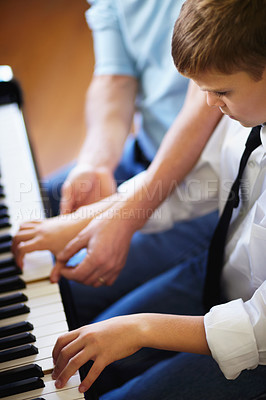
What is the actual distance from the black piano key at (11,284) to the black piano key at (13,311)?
0.05 m

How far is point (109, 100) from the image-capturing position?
1468 mm

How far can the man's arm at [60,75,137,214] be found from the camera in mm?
1349

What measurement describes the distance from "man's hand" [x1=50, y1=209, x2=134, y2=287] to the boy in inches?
7.5

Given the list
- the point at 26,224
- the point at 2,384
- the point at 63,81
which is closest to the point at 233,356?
the point at 2,384

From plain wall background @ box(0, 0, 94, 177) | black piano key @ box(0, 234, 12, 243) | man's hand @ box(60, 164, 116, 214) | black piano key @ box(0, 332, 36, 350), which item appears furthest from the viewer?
plain wall background @ box(0, 0, 94, 177)

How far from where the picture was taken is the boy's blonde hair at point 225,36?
0.72m

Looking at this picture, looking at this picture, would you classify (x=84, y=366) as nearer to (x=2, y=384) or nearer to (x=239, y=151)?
(x=2, y=384)

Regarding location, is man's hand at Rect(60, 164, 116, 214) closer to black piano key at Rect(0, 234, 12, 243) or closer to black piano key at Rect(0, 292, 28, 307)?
black piano key at Rect(0, 234, 12, 243)

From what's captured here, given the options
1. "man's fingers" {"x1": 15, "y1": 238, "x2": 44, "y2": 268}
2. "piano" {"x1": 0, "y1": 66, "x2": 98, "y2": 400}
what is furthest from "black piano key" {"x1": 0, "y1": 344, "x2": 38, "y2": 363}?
"man's fingers" {"x1": 15, "y1": 238, "x2": 44, "y2": 268}

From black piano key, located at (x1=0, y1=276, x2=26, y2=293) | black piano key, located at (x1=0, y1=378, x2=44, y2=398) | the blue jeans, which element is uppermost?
black piano key, located at (x1=0, y1=276, x2=26, y2=293)

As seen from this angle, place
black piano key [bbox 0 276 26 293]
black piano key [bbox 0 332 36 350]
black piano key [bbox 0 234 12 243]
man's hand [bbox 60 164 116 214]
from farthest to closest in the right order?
man's hand [bbox 60 164 116 214]
black piano key [bbox 0 234 12 243]
black piano key [bbox 0 276 26 293]
black piano key [bbox 0 332 36 350]

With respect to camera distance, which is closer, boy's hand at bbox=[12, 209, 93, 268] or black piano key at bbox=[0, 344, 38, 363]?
black piano key at bbox=[0, 344, 38, 363]

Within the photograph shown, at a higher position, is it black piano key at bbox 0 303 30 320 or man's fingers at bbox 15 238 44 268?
man's fingers at bbox 15 238 44 268

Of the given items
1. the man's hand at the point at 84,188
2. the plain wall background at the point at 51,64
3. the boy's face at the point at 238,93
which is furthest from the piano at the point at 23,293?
the plain wall background at the point at 51,64
